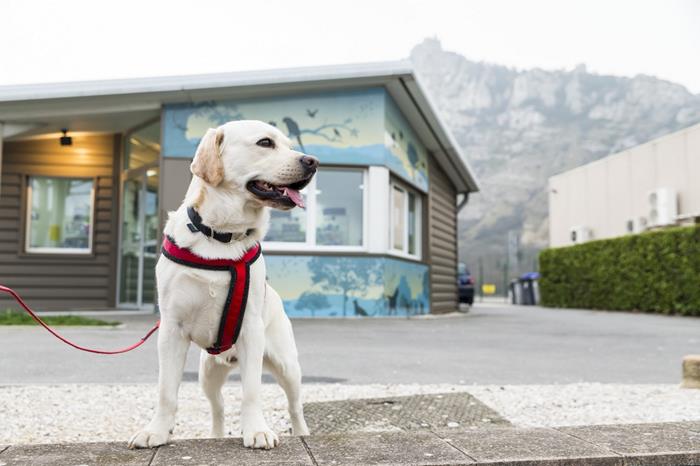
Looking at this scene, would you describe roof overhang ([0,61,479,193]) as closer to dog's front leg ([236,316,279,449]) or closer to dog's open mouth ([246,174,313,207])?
dog's open mouth ([246,174,313,207])

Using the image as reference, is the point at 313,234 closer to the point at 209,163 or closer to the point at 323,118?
the point at 323,118

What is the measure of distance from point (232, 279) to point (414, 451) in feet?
2.92

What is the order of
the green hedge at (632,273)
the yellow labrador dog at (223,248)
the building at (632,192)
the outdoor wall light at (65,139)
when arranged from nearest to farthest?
the yellow labrador dog at (223,248) → the outdoor wall light at (65,139) → the green hedge at (632,273) → the building at (632,192)

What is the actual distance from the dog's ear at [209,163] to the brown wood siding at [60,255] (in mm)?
10514

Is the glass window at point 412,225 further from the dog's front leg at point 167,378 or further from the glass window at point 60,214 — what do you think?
the dog's front leg at point 167,378

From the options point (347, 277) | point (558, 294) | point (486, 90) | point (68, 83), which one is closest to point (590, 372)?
point (347, 277)

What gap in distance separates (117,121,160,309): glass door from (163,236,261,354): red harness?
8.74m

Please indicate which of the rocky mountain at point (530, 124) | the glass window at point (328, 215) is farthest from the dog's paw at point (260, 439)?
the rocky mountain at point (530, 124)

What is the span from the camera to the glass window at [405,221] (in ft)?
40.0

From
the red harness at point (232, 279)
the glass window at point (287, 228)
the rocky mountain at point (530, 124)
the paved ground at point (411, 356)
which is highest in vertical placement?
the rocky mountain at point (530, 124)

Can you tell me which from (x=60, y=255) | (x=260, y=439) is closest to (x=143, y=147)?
(x=60, y=255)

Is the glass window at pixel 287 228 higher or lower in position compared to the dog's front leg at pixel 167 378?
higher

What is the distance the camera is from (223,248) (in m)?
2.34

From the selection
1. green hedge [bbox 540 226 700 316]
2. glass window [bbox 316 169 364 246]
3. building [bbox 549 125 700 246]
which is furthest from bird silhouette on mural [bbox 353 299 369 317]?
building [bbox 549 125 700 246]
